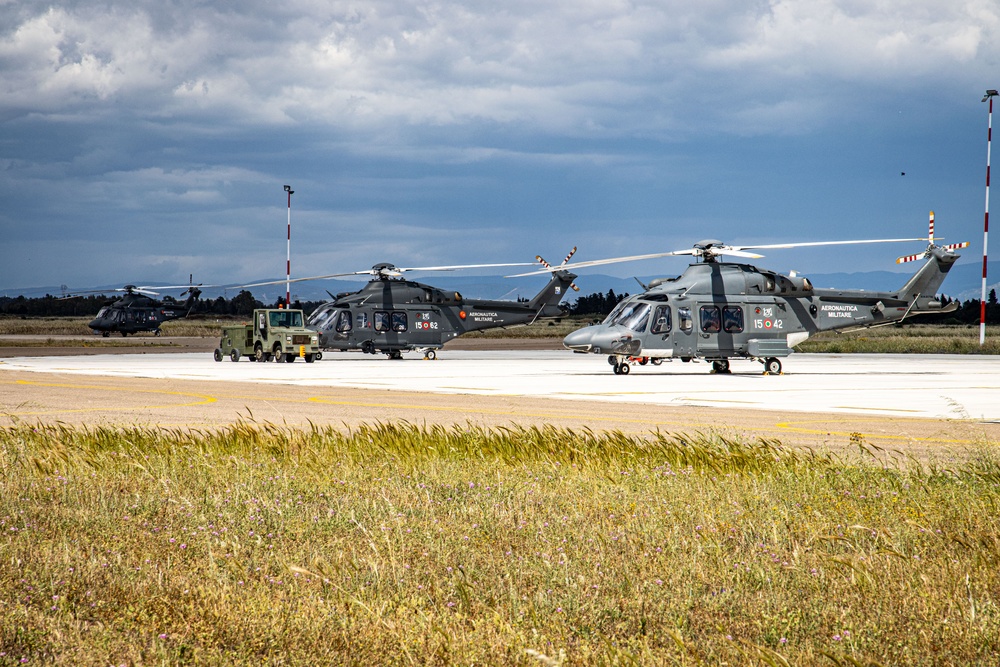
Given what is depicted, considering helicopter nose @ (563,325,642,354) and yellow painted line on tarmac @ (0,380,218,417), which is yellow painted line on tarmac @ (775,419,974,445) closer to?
yellow painted line on tarmac @ (0,380,218,417)

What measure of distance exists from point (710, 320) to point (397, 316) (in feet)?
46.5

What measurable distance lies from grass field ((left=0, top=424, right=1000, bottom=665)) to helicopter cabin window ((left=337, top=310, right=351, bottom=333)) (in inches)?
1122

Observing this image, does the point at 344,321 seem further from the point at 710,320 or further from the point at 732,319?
the point at 732,319

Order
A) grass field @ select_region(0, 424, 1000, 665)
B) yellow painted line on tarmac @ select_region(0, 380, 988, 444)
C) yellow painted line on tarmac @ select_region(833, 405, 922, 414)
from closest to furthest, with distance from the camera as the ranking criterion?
grass field @ select_region(0, 424, 1000, 665) < yellow painted line on tarmac @ select_region(0, 380, 988, 444) < yellow painted line on tarmac @ select_region(833, 405, 922, 414)

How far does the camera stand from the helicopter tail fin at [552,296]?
41844 mm

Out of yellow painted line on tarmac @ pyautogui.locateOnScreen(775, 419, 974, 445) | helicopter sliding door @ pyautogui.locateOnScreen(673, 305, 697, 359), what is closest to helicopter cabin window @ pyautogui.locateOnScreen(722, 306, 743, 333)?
helicopter sliding door @ pyautogui.locateOnScreen(673, 305, 697, 359)

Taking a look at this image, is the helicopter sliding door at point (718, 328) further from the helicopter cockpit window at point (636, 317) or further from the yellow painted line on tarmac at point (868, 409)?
the yellow painted line on tarmac at point (868, 409)

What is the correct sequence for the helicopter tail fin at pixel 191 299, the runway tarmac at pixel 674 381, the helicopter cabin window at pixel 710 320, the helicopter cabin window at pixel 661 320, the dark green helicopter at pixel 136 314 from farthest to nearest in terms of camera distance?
1. the dark green helicopter at pixel 136 314
2. the helicopter tail fin at pixel 191 299
3. the helicopter cabin window at pixel 710 320
4. the helicopter cabin window at pixel 661 320
5. the runway tarmac at pixel 674 381

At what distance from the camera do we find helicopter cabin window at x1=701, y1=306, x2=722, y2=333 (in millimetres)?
28906

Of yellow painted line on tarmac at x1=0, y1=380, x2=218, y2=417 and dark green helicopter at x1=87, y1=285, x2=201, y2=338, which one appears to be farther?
dark green helicopter at x1=87, y1=285, x2=201, y2=338

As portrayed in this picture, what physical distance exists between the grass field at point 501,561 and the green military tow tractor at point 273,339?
27859 millimetres

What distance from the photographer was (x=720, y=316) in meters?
29.1

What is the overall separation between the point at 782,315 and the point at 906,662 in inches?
1050

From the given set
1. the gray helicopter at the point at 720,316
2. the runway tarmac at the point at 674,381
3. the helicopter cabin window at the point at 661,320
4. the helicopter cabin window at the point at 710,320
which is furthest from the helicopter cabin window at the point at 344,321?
the helicopter cabin window at the point at 710,320
